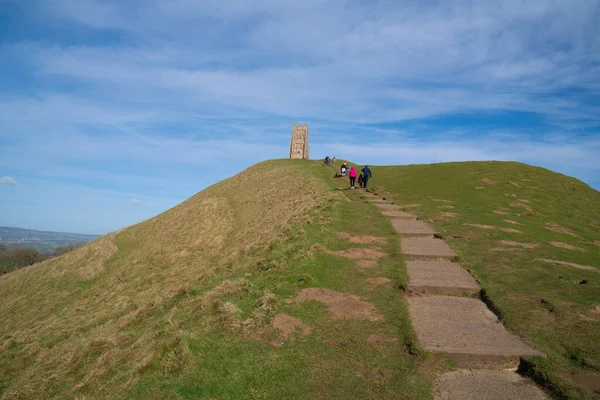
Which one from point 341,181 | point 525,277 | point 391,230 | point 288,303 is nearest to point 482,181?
point 341,181

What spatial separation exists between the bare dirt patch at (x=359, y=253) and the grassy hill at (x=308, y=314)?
3.3 inches

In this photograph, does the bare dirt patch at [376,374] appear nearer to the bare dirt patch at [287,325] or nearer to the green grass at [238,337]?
the green grass at [238,337]

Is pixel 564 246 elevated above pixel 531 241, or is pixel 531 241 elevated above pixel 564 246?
pixel 531 241

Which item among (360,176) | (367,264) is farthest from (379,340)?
(360,176)

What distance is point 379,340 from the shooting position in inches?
309

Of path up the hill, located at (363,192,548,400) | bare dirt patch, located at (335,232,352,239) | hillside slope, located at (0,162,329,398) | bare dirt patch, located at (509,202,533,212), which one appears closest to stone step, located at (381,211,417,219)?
hillside slope, located at (0,162,329,398)

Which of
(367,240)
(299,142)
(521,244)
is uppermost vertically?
(299,142)

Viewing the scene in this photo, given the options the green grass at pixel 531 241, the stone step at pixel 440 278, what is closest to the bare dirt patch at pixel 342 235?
the stone step at pixel 440 278

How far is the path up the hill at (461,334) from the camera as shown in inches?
244

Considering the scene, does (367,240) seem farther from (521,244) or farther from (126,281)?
(126,281)

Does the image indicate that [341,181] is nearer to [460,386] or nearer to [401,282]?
[401,282]

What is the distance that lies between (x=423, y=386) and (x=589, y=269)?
411 inches

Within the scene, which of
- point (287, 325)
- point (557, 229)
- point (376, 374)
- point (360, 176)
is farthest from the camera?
point (360, 176)

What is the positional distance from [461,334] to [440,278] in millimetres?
3631
